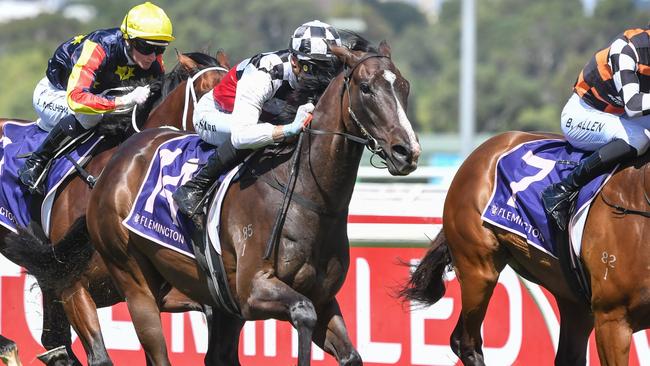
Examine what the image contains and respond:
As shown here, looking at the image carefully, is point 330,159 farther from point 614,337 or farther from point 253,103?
point 614,337

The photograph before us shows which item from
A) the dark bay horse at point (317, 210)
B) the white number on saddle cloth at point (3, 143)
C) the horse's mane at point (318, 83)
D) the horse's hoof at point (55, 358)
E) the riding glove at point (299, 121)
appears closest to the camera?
the dark bay horse at point (317, 210)

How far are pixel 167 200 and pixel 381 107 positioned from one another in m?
1.47

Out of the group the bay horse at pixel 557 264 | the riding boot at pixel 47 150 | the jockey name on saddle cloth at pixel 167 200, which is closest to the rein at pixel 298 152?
the jockey name on saddle cloth at pixel 167 200

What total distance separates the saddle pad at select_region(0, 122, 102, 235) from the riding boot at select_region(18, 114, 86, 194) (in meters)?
0.06

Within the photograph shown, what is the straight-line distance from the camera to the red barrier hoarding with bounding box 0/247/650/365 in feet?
24.6

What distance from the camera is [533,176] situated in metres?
6.45

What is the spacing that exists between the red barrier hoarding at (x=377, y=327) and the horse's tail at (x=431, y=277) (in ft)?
1.29

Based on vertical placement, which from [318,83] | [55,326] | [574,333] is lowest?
[574,333]

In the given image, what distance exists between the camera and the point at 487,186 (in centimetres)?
670

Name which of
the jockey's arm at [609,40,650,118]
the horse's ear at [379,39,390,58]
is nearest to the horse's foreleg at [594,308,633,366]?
the jockey's arm at [609,40,650,118]

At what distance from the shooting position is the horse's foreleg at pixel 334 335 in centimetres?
588

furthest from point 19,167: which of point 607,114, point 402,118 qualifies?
point 607,114

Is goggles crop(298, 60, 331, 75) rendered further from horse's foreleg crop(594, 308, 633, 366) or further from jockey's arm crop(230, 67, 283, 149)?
horse's foreleg crop(594, 308, 633, 366)

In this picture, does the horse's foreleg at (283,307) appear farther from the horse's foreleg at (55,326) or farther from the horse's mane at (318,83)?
the horse's foreleg at (55,326)
